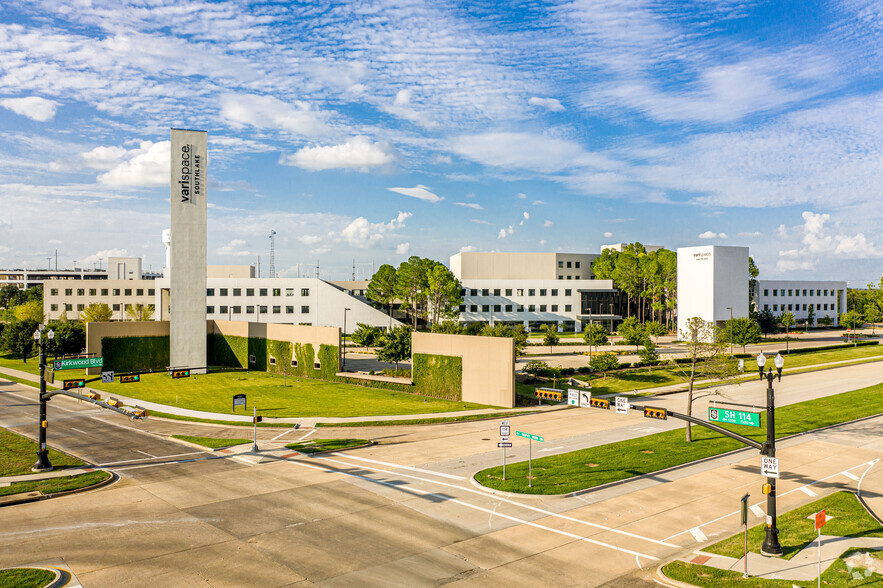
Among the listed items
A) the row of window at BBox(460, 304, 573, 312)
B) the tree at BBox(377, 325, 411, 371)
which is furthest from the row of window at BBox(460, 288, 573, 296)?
the tree at BBox(377, 325, 411, 371)

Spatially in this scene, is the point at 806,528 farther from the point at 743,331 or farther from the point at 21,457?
the point at 743,331

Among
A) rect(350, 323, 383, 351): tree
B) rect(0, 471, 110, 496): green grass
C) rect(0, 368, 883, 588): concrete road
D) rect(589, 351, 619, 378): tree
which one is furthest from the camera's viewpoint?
rect(350, 323, 383, 351): tree

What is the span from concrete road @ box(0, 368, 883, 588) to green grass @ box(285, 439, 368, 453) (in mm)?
1196

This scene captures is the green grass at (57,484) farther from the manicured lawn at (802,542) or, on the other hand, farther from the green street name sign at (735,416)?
the green street name sign at (735,416)

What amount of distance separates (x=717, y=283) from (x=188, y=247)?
79.0 meters

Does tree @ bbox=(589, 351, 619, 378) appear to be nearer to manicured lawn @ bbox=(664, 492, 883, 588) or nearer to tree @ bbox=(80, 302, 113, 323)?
manicured lawn @ bbox=(664, 492, 883, 588)

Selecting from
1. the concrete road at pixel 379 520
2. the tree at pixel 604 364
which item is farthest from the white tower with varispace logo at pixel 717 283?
the concrete road at pixel 379 520

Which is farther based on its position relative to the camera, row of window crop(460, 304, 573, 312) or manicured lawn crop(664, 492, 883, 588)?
row of window crop(460, 304, 573, 312)

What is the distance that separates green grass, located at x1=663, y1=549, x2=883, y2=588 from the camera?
16.7 m

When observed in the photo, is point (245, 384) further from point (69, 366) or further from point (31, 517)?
point (31, 517)

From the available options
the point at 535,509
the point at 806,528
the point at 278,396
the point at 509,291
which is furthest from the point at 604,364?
the point at 509,291

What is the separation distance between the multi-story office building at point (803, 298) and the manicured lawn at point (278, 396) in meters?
99.3

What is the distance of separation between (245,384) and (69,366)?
2559cm

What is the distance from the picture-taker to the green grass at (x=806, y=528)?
19.8 meters
